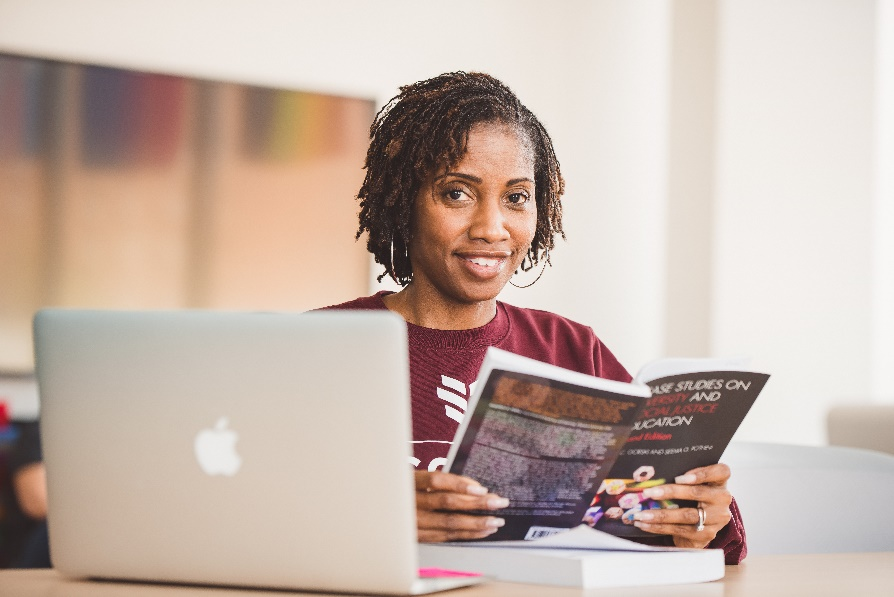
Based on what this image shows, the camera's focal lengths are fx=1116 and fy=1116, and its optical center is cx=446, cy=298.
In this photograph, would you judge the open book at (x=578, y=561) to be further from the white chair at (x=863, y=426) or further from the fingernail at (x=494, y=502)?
the white chair at (x=863, y=426)

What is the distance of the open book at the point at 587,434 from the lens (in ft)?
3.48

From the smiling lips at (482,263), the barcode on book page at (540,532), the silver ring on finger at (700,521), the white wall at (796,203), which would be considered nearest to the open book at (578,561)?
the barcode on book page at (540,532)

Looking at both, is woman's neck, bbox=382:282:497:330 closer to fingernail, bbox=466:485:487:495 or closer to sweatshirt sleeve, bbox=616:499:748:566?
sweatshirt sleeve, bbox=616:499:748:566

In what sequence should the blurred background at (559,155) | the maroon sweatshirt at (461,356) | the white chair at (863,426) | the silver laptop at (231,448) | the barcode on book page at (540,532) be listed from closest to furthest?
the silver laptop at (231,448) < the barcode on book page at (540,532) < the maroon sweatshirt at (461,356) < the white chair at (863,426) < the blurred background at (559,155)

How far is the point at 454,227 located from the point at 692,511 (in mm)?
602

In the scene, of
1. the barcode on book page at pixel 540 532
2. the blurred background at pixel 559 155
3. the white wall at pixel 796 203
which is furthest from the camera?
the white wall at pixel 796 203

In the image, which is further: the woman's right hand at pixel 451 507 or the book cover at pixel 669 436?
the book cover at pixel 669 436

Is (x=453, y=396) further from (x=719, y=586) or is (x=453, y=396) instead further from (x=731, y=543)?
(x=719, y=586)

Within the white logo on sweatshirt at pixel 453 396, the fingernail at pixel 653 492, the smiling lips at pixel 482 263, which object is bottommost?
the fingernail at pixel 653 492

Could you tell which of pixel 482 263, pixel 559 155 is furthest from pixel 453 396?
→ pixel 559 155

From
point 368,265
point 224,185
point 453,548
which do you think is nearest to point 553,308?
point 368,265

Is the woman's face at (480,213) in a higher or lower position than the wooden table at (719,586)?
higher

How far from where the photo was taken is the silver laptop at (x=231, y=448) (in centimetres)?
89

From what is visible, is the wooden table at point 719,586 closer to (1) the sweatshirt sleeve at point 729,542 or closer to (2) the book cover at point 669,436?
(1) the sweatshirt sleeve at point 729,542
